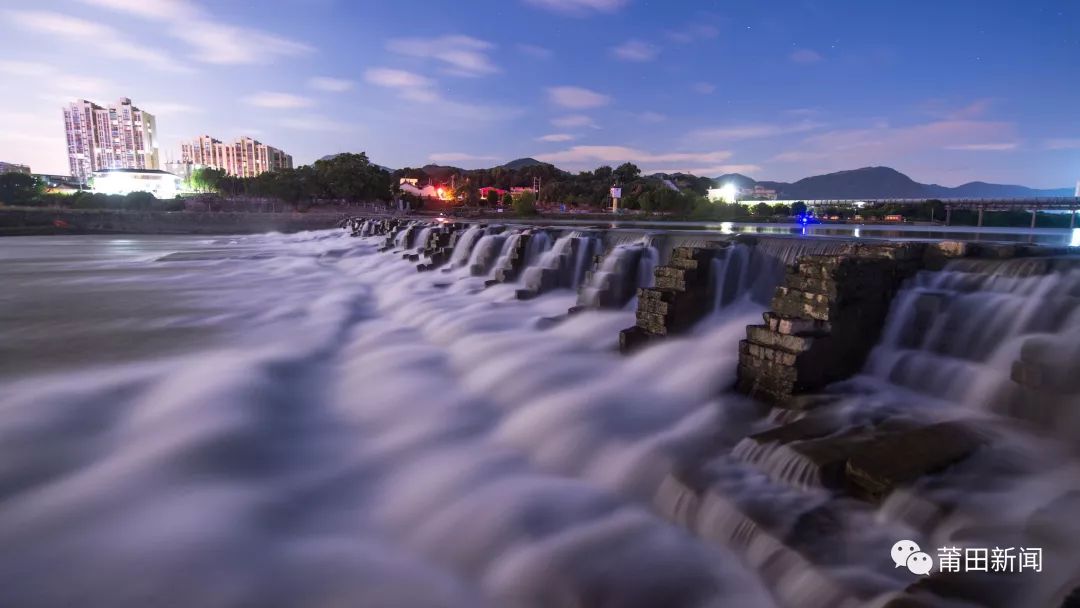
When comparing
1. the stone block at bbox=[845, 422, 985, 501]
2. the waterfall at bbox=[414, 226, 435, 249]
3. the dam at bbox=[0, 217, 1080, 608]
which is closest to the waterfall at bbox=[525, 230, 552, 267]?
the dam at bbox=[0, 217, 1080, 608]

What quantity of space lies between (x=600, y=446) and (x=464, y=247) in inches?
581

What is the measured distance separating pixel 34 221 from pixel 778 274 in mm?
59154

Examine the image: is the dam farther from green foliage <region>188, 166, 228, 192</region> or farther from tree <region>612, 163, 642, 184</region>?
green foliage <region>188, 166, 228, 192</region>

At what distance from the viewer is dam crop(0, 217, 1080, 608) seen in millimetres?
4020

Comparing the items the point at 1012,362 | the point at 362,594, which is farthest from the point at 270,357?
the point at 1012,362

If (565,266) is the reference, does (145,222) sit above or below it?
above

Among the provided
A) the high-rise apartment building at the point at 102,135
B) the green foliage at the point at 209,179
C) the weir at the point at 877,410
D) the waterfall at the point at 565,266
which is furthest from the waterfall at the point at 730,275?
the high-rise apartment building at the point at 102,135

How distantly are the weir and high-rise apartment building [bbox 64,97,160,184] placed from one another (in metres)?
225

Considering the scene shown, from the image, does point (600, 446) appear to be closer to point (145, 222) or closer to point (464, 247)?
point (464, 247)

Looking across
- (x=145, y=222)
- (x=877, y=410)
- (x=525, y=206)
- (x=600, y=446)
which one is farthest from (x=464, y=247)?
(x=145, y=222)

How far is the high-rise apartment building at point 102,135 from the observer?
601 feet

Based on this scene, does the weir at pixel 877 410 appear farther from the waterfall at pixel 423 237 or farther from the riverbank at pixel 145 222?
the riverbank at pixel 145 222

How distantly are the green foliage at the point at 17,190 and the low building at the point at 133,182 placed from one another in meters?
15.3

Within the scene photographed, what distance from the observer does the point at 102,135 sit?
606 feet
